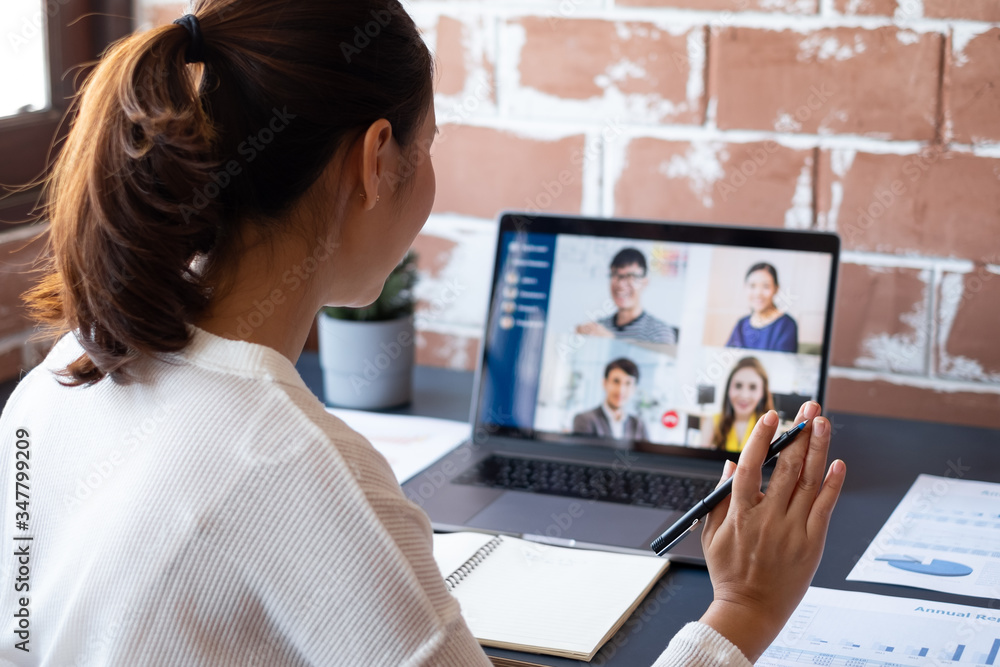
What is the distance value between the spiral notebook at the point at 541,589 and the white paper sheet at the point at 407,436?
0.17 meters

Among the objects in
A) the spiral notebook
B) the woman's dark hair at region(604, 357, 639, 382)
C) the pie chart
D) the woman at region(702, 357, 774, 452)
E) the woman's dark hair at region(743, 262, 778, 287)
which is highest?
the woman's dark hair at region(743, 262, 778, 287)

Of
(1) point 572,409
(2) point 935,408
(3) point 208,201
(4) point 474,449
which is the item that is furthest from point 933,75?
(3) point 208,201

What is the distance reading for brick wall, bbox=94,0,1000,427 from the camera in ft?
4.01

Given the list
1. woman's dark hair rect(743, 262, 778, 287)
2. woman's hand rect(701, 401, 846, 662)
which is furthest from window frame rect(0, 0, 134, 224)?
woman's hand rect(701, 401, 846, 662)

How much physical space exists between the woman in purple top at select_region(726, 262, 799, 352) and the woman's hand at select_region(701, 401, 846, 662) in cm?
37

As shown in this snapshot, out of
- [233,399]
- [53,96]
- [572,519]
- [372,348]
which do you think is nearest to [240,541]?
[233,399]

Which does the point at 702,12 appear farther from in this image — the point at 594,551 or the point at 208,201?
the point at 208,201

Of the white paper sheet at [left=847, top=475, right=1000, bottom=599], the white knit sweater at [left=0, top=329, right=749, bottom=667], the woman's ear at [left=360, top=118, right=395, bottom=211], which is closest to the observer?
the white knit sweater at [left=0, top=329, right=749, bottom=667]

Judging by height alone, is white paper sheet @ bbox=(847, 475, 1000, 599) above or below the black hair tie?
below

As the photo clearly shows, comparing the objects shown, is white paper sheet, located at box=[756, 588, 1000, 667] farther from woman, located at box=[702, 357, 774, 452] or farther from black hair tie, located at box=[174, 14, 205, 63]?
black hair tie, located at box=[174, 14, 205, 63]

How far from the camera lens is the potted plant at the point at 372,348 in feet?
4.23

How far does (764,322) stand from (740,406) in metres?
0.10

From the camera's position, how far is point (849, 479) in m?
1.09

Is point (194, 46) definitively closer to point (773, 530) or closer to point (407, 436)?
point (773, 530)
